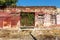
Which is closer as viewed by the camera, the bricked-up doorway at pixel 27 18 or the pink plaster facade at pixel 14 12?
the pink plaster facade at pixel 14 12

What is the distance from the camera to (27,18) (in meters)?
36.3

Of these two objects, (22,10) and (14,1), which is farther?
(14,1)

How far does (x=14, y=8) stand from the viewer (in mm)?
35531

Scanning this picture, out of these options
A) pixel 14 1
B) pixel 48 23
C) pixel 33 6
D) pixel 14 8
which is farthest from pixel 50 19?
pixel 14 1

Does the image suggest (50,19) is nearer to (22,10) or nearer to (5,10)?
(22,10)

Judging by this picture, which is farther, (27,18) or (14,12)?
(27,18)

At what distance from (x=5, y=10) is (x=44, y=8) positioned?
597 centimetres

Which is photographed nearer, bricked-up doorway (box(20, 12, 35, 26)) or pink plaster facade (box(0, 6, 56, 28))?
pink plaster facade (box(0, 6, 56, 28))

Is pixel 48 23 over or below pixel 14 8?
below

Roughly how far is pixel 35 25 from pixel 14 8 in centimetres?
414

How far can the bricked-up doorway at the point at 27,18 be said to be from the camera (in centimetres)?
3593

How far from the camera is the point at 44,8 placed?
35.5 m

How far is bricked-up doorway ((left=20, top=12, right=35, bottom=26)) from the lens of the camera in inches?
1415

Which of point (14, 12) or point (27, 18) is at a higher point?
point (14, 12)
